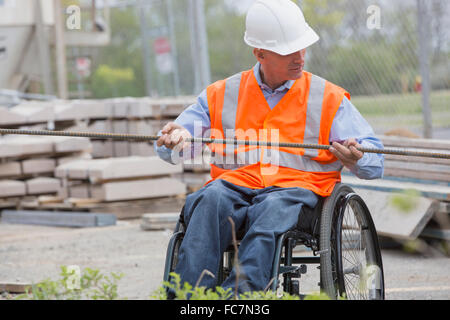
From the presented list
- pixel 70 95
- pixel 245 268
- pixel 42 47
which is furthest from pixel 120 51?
pixel 245 268

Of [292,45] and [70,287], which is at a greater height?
[292,45]

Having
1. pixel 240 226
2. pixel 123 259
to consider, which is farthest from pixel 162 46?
pixel 240 226

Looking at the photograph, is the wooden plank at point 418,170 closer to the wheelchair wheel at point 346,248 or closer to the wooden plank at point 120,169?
the wheelchair wheel at point 346,248

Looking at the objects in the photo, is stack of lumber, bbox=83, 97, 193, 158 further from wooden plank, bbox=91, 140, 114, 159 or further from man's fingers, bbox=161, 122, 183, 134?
man's fingers, bbox=161, 122, 183, 134

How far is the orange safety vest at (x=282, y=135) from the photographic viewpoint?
3521mm

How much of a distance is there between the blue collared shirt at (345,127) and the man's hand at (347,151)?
8 cm

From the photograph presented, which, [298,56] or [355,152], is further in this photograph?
[298,56]

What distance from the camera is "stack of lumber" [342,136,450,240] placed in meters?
5.70

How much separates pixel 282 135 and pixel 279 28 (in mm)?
493

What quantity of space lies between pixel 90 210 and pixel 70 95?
46.4 feet

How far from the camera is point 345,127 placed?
3.55 m

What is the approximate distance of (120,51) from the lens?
4084 centimetres

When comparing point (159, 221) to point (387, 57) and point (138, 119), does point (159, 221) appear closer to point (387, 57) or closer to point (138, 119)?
point (138, 119)

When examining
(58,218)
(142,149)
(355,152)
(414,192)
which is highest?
(355,152)
